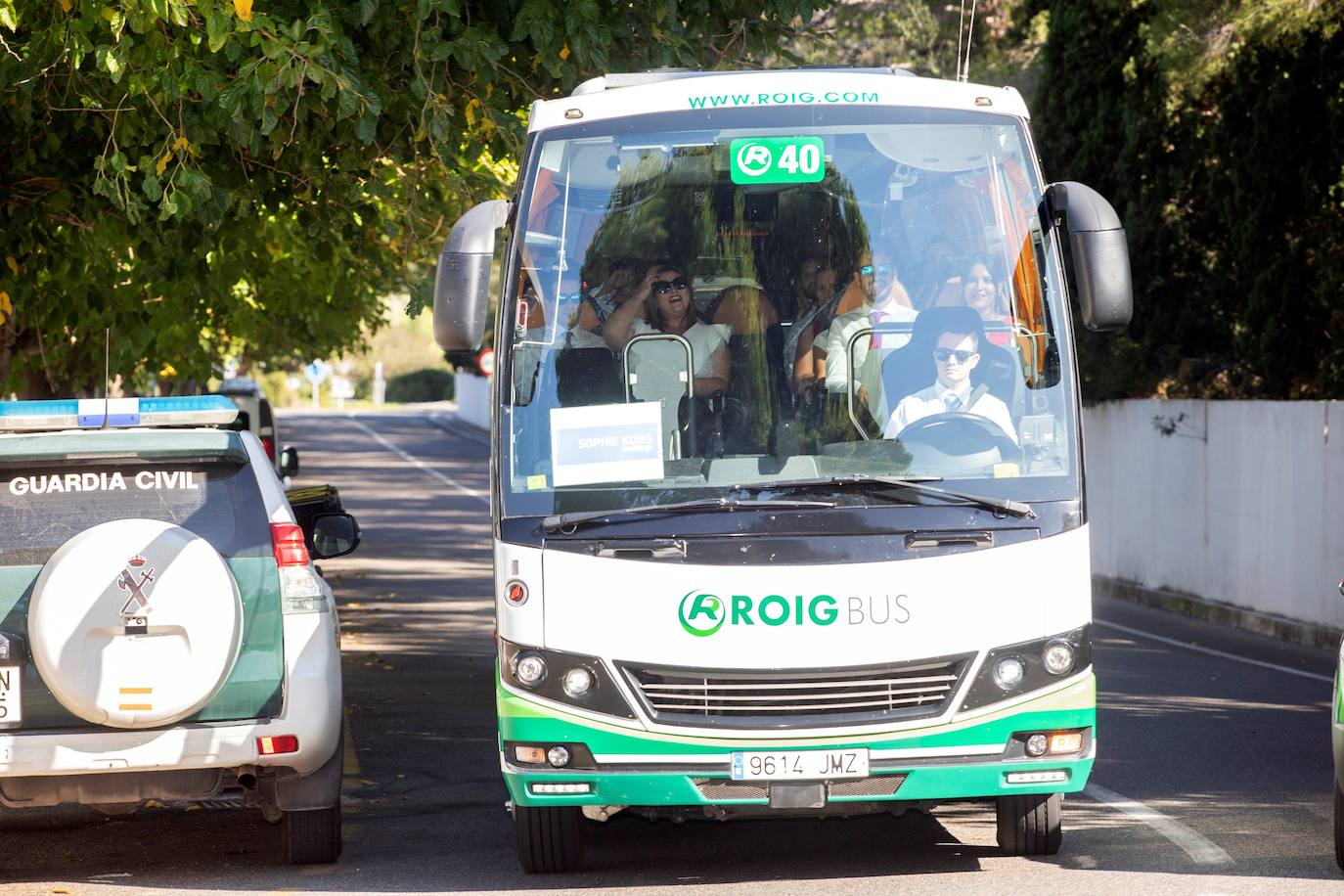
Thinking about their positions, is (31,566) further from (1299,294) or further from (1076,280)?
(1299,294)

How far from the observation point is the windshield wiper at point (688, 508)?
6984 millimetres

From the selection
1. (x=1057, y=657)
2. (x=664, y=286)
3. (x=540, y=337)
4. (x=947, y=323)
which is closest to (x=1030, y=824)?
(x=1057, y=657)

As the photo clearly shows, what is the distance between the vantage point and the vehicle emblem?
6961 millimetres

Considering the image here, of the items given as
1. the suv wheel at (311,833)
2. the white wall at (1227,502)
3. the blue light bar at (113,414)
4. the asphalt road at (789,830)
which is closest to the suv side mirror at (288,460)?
the asphalt road at (789,830)

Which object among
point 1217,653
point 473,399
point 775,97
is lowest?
point 1217,653

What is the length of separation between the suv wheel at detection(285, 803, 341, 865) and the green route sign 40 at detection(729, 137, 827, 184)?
293 cm

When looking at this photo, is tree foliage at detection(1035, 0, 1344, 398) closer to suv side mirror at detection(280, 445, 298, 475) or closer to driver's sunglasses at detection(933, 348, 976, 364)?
suv side mirror at detection(280, 445, 298, 475)

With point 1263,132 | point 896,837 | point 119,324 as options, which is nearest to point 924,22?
point 1263,132

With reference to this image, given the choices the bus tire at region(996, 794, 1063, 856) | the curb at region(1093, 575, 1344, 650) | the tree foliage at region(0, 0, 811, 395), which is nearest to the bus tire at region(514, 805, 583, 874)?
the bus tire at region(996, 794, 1063, 856)

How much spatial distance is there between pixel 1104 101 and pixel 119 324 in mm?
12993

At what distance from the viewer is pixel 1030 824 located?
24.8 ft

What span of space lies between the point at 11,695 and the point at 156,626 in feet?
1.95

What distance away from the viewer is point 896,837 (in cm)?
823

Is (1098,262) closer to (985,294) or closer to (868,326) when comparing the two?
(985,294)
